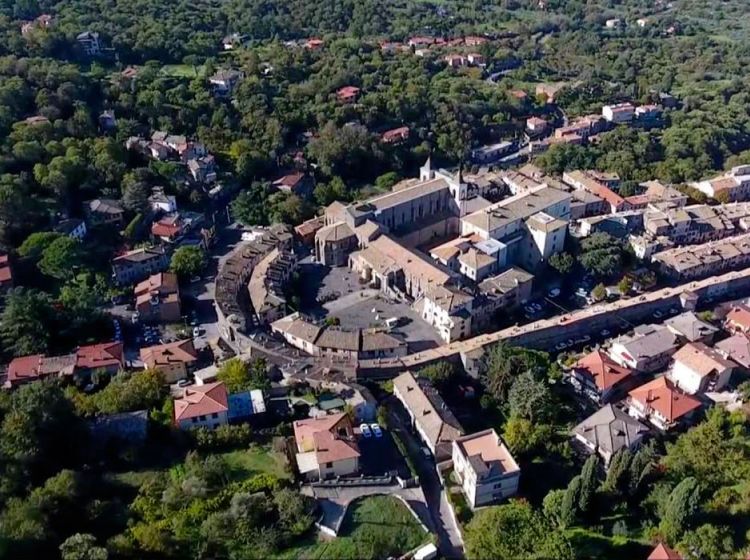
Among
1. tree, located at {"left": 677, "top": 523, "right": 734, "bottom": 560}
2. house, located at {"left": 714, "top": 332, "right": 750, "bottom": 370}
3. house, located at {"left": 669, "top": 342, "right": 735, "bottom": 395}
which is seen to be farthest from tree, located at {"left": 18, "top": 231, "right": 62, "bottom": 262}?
house, located at {"left": 714, "top": 332, "right": 750, "bottom": 370}

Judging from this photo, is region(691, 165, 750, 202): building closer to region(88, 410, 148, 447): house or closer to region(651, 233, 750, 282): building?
region(651, 233, 750, 282): building

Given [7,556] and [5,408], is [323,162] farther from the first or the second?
[7,556]

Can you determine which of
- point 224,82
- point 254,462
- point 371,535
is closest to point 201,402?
point 254,462

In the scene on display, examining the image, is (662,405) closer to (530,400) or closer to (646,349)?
(646,349)

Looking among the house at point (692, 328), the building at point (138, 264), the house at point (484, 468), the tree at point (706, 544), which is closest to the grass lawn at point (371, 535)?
the house at point (484, 468)

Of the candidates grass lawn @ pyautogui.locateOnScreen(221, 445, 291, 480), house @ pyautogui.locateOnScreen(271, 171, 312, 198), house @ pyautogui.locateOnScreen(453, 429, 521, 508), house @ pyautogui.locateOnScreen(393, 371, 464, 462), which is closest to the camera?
house @ pyautogui.locateOnScreen(453, 429, 521, 508)

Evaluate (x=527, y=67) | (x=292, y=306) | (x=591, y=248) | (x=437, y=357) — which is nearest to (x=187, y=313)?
(x=292, y=306)

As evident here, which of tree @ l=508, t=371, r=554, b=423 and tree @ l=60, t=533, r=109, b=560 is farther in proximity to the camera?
tree @ l=508, t=371, r=554, b=423

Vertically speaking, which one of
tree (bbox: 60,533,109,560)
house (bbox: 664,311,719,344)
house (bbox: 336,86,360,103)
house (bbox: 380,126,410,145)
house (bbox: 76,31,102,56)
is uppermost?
house (bbox: 76,31,102,56)
